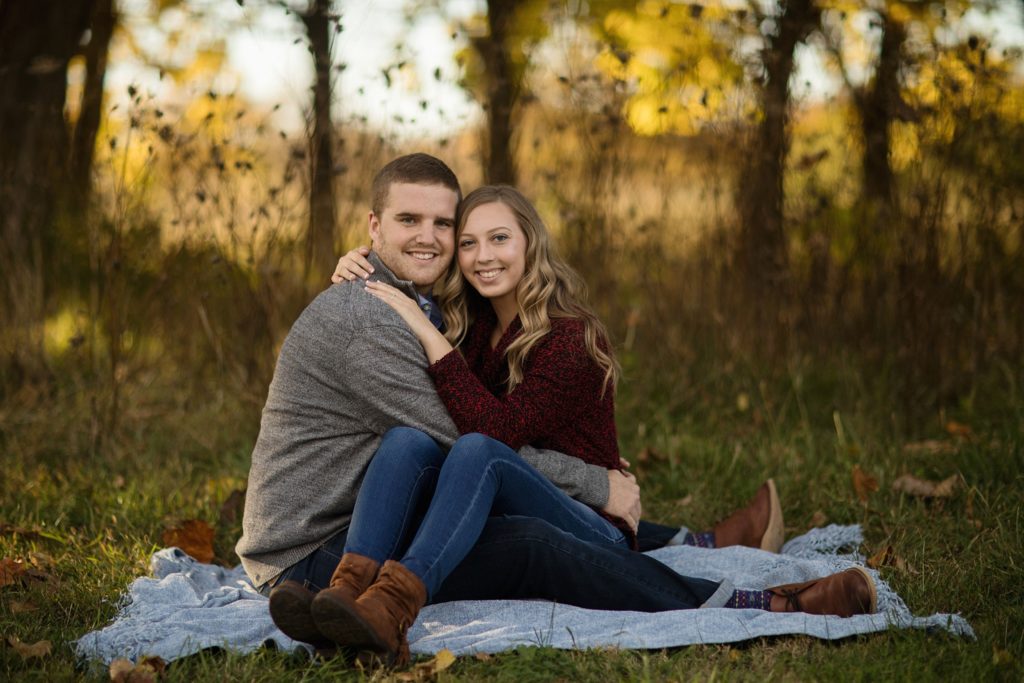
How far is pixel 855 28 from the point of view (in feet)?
20.1

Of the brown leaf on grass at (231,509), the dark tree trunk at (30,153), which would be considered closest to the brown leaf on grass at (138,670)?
the brown leaf on grass at (231,509)

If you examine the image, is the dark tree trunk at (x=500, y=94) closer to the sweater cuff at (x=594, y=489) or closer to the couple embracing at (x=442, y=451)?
the couple embracing at (x=442, y=451)

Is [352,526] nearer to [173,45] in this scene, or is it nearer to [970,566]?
[970,566]

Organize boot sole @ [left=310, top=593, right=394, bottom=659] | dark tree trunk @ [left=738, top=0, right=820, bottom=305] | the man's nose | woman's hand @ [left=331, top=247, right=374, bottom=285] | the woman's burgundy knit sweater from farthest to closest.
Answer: dark tree trunk @ [left=738, top=0, right=820, bottom=305], the man's nose, woman's hand @ [left=331, top=247, right=374, bottom=285], the woman's burgundy knit sweater, boot sole @ [left=310, top=593, right=394, bottom=659]

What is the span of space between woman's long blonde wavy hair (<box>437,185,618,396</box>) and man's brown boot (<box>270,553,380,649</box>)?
909 millimetres

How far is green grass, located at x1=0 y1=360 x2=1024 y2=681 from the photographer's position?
2.83 meters

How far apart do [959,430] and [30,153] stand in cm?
553

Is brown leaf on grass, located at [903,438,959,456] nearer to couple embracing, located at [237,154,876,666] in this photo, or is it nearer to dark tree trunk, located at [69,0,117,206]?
couple embracing, located at [237,154,876,666]

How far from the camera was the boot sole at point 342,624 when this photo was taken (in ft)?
8.52

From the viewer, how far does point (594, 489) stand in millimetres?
3455

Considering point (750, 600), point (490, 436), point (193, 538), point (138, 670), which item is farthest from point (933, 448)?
point (138, 670)

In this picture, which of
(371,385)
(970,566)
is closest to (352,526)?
(371,385)

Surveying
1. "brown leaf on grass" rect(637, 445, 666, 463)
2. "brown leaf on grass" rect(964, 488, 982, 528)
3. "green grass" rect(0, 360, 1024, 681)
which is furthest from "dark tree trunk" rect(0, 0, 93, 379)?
"brown leaf on grass" rect(964, 488, 982, 528)

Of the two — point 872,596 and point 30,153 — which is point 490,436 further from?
point 30,153
